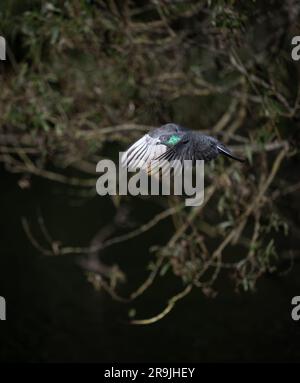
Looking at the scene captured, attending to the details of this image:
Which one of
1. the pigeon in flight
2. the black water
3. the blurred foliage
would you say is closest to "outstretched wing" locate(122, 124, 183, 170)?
the pigeon in flight

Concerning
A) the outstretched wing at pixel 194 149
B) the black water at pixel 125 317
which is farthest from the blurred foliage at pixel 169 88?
→ the outstretched wing at pixel 194 149

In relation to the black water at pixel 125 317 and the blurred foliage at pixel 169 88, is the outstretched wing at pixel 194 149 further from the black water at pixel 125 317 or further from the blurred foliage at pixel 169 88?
the black water at pixel 125 317

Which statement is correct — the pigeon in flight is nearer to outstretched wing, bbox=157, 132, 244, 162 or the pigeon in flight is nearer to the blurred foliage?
outstretched wing, bbox=157, 132, 244, 162

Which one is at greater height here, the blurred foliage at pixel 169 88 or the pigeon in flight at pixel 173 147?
the blurred foliage at pixel 169 88

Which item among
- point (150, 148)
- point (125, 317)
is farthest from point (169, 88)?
point (150, 148)

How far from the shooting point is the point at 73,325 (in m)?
6.16

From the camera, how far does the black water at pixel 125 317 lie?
5621 millimetres

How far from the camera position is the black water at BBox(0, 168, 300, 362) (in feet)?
18.4

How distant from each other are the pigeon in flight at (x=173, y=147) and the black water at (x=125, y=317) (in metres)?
2.22

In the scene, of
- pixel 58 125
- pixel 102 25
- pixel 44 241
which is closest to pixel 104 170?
pixel 58 125

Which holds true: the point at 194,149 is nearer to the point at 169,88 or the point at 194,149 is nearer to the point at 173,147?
the point at 173,147

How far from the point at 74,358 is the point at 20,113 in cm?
180

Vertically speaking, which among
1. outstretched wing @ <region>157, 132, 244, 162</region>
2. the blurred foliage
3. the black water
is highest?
the blurred foliage

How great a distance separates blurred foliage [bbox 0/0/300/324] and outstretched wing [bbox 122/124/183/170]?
115 centimetres
